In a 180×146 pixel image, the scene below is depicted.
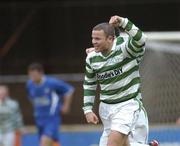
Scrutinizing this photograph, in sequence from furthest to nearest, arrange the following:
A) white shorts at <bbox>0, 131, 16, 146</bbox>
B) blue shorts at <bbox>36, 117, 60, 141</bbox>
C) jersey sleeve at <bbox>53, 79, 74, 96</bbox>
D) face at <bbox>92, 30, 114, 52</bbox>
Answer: white shorts at <bbox>0, 131, 16, 146</bbox>, jersey sleeve at <bbox>53, 79, 74, 96</bbox>, blue shorts at <bbox>36, 117, 60, 141</bbox>, face at <bbox>92, 30, 114, 52</bbox>

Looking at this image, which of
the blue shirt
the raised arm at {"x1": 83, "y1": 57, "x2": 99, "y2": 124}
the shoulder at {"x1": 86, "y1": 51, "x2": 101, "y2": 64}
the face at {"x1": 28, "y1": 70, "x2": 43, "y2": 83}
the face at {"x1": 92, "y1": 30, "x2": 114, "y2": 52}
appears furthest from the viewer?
the blue shirt

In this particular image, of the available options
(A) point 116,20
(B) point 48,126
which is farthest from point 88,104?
(B) point 48,126

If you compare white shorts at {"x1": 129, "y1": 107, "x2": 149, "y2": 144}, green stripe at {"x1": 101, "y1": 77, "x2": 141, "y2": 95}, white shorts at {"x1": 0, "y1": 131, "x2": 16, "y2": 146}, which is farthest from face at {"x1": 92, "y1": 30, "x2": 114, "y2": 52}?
white shorts at {"x1": 0, "y1": 131, "x2": 16, "y2": 146}

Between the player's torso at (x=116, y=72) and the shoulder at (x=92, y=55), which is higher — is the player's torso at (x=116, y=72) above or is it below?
below

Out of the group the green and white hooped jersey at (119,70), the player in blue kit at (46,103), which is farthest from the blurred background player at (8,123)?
the green and white hooped jersey at (119,70)

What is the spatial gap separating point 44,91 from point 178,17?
28.6ft

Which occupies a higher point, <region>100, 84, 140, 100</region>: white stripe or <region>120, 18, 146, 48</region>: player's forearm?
<region>120, 18, 146, 48</region>: player's forearm

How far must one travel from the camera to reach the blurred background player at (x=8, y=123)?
17.0 meters

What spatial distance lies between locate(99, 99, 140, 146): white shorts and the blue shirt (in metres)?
5.98

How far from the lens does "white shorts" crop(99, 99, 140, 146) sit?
887cm

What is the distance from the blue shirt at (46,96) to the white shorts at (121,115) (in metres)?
5.98

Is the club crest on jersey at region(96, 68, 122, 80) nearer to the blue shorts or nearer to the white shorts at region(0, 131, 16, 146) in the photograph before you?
the blue shorts

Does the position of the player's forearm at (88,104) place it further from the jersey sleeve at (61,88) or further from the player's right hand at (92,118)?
the jersey sleeve at (61,88)

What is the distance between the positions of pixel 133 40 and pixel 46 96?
6.43m
